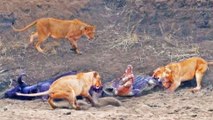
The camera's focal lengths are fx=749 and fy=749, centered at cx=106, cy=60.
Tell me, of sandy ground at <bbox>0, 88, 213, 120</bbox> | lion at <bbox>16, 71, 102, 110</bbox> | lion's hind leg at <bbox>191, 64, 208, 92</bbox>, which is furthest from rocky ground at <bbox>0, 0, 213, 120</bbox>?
lion at <bbox>16, 71, 102, 110</bbox>

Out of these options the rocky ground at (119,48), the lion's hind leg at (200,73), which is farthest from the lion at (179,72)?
the rocky ground at (119,48)

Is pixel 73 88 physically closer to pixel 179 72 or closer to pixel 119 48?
pixel 179 72

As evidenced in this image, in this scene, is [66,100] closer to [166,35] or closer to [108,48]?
[108,48]

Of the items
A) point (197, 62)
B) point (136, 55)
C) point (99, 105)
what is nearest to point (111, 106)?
point (99, 105)

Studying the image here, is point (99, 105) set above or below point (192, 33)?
below

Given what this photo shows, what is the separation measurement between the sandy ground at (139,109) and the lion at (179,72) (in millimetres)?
183

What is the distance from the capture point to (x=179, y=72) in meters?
12.0

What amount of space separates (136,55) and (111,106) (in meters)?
2.70

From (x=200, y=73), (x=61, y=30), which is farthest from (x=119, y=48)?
(x=200, y=73)

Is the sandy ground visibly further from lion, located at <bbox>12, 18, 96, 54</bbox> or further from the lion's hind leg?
lion, located at <bbox>12, 18, 96, 54</bbox>

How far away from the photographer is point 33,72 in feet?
42.3

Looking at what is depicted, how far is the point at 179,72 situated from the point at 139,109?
1.61 m

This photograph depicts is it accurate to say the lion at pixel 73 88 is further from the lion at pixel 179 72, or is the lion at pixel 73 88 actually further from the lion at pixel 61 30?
the lion at pixel 61 30

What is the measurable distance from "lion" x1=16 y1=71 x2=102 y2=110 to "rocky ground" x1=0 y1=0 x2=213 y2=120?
25 cm
